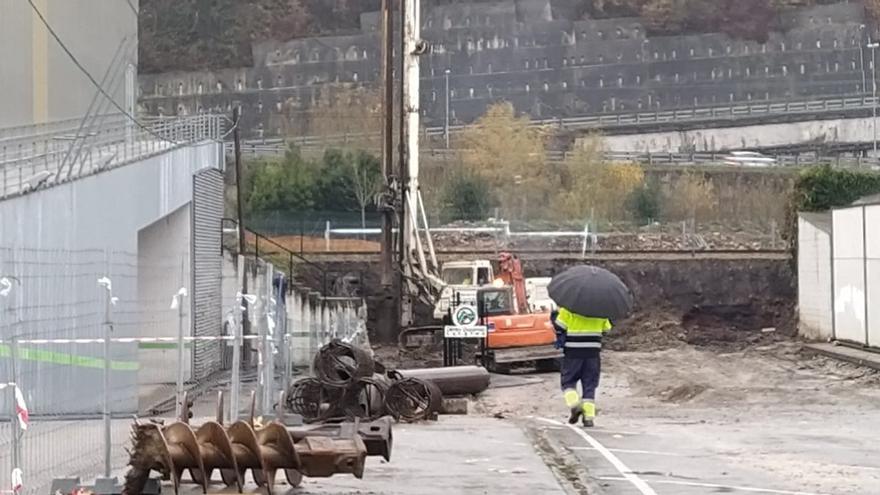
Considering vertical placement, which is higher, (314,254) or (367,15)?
(367,15)

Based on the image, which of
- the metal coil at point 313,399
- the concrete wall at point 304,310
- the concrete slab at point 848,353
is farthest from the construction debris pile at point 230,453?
the concrete slab at point 848,353

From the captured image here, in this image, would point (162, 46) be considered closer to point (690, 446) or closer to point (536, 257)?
point (536, 257)

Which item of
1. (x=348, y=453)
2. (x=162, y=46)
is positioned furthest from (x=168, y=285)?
(x=162, y=46)

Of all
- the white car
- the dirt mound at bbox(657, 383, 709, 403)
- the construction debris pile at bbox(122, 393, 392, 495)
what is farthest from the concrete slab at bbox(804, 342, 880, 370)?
the white car

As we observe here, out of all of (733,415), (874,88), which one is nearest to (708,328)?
(733,415)

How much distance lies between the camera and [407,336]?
1416 inches

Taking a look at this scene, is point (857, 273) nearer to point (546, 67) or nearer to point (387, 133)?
point (387, 133)

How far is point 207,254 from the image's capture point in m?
33.9

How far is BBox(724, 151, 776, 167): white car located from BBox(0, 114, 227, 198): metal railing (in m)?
48.5

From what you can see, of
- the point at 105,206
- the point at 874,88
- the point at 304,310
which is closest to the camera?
the point at 105,206

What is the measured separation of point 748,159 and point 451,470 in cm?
7498

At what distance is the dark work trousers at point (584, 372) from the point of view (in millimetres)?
18078

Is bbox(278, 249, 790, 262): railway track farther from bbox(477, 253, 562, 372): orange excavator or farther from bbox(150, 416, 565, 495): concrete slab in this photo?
bbox(150, 416, 565, 495): concrete slab

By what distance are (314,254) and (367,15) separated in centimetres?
5178
